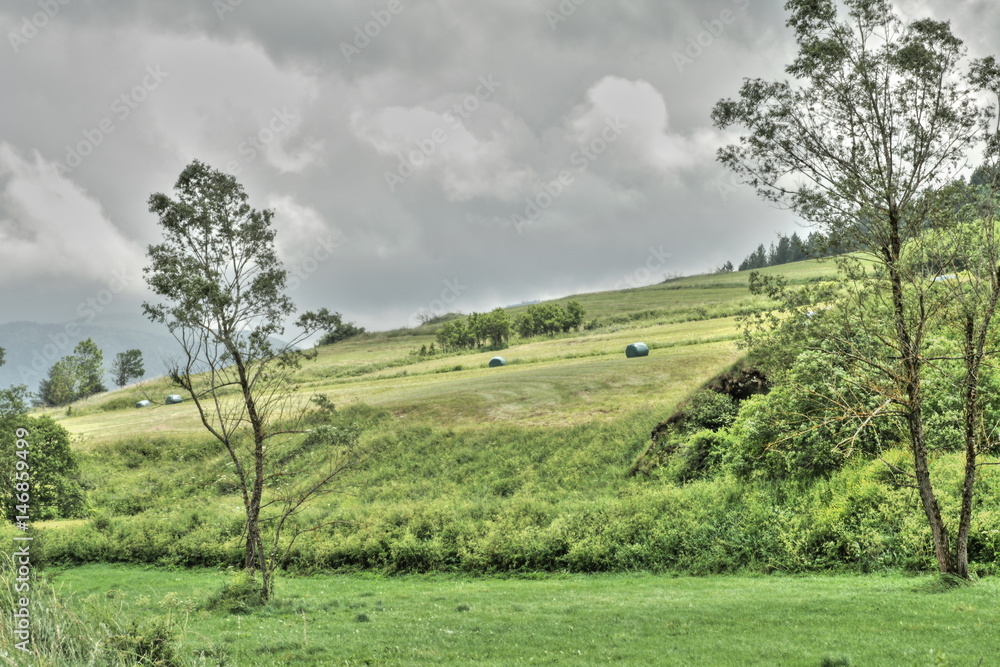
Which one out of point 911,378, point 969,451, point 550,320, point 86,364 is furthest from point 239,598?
point 86,364

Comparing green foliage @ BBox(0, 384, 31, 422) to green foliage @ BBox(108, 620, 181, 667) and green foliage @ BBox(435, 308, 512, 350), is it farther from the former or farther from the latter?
green foliage @ BBox(435, 308, 512, 350)

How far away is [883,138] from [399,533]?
83.8 ft

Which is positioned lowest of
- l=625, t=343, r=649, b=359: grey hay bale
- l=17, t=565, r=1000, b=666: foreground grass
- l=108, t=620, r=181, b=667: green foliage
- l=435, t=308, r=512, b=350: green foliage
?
l=17, t=565, r=1000, b=666: foreground grass

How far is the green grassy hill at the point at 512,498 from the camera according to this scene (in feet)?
70.9

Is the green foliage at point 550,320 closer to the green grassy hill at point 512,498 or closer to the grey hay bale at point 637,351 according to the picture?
the grey hay bale at point 637,351

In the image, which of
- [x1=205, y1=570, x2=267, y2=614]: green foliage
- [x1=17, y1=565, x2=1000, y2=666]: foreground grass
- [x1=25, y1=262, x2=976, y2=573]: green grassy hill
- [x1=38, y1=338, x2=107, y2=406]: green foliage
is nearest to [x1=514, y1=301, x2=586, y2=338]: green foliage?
[x1=25, y1=262, x2=976, y2=573]: green grassy hill

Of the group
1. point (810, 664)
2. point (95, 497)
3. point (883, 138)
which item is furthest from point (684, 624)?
point (95, 497)

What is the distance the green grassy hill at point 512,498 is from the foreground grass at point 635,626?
9.78 ft

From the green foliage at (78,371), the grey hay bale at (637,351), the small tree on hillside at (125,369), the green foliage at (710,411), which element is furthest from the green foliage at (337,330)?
the small tree on hillside at (125,369)

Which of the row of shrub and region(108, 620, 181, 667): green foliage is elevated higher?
region(108, 620, 181, 667): green foliage

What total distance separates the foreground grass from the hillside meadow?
0.27 feet

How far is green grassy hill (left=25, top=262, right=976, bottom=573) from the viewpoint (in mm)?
21625

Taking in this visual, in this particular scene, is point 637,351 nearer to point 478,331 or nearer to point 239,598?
point 239,598

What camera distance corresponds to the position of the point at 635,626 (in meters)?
13.7
